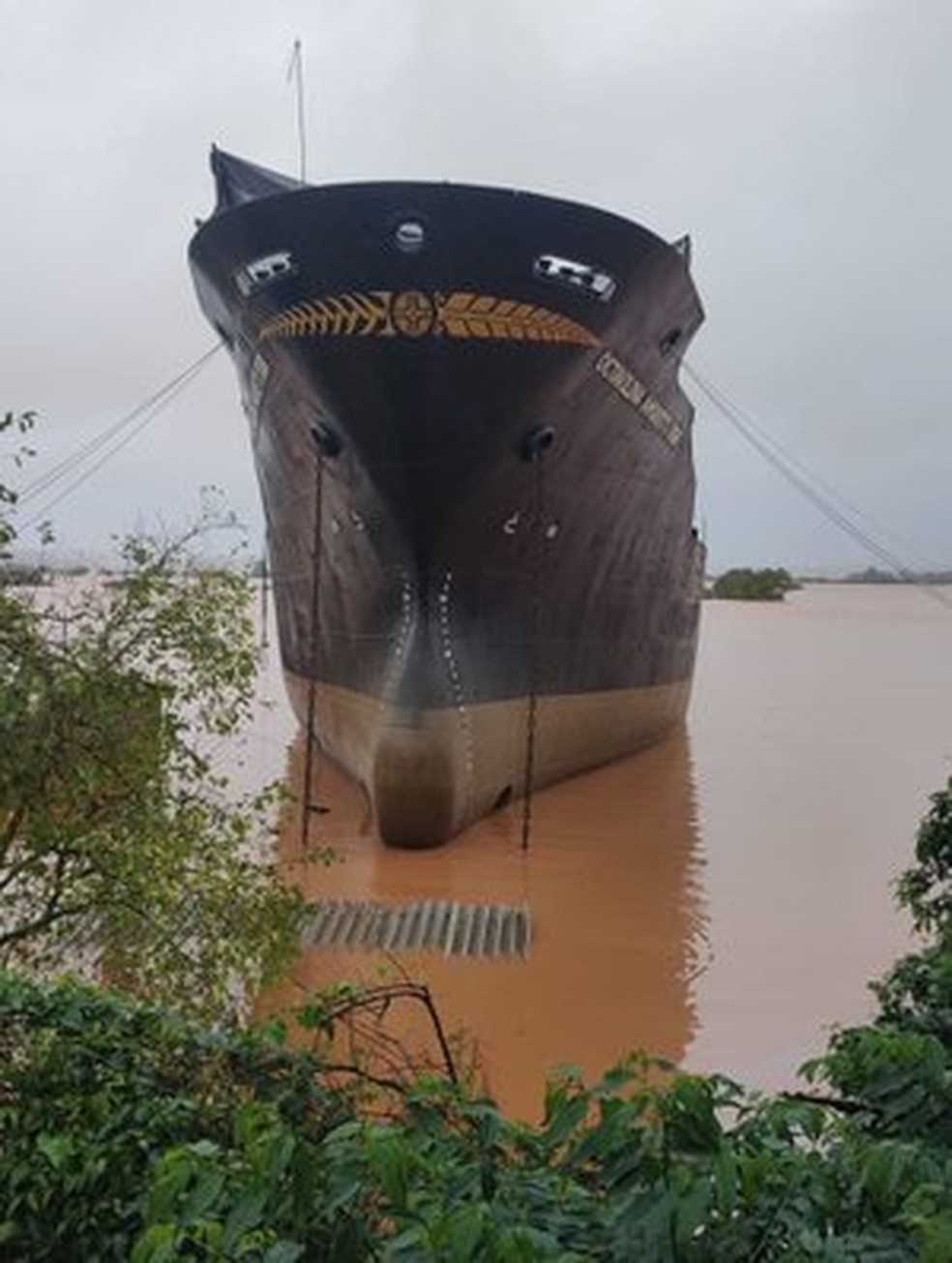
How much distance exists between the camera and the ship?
9.00 m

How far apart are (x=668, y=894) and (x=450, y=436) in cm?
429

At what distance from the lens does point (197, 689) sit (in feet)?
13.8

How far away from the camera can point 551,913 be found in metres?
8.34

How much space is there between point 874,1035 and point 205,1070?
4.48 ft

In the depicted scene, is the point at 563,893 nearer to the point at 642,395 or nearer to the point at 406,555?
the point at 406,555

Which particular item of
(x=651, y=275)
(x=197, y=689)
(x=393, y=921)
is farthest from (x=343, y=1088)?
(x=651, y=275)

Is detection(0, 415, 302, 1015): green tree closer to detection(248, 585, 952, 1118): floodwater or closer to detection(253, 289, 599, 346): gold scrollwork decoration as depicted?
detection(248, 585, 952, 1118): floodwater

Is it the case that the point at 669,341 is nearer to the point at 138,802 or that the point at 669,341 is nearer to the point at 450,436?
the point at 450,436

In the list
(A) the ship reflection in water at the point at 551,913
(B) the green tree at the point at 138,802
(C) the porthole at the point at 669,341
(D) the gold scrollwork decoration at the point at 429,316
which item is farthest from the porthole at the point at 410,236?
(B) the green tree at the point at 138,802

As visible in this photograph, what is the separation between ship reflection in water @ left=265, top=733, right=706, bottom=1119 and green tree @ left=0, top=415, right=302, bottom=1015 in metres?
0.75

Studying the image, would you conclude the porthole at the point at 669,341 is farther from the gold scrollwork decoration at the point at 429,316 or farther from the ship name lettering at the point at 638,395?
the gold scrollwork decoration at the point at 429,316

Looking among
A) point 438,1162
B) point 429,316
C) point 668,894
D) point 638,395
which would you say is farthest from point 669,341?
point 438,1162

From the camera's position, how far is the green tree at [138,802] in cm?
336

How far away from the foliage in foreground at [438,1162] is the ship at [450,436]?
23.8 feet
